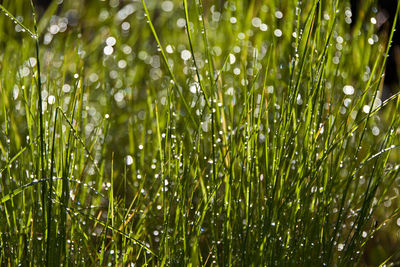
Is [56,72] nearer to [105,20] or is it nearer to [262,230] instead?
[105,20]

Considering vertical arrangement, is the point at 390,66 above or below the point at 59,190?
below

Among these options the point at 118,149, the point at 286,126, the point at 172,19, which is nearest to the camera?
the point at 286,126

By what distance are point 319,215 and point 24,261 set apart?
17.8 inches

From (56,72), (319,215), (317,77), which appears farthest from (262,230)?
(56,72)

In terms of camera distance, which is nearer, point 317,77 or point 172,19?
point 317,77

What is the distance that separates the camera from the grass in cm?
73

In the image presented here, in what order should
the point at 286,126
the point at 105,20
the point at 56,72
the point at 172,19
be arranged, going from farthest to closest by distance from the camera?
the point at 105,20
the point at 172,19
the point at 56,72
the point at 286,126

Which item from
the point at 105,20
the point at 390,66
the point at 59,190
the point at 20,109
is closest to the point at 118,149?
the point at 20,109

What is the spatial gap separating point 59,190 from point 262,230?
0.33 meters

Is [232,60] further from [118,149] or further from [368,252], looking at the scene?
[368,252]

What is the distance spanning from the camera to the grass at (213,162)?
2.39 ft

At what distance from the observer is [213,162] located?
707 millimetres

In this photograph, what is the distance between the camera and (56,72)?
4.83 feet

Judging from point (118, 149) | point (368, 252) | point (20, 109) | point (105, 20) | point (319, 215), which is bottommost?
point (368, 252)
